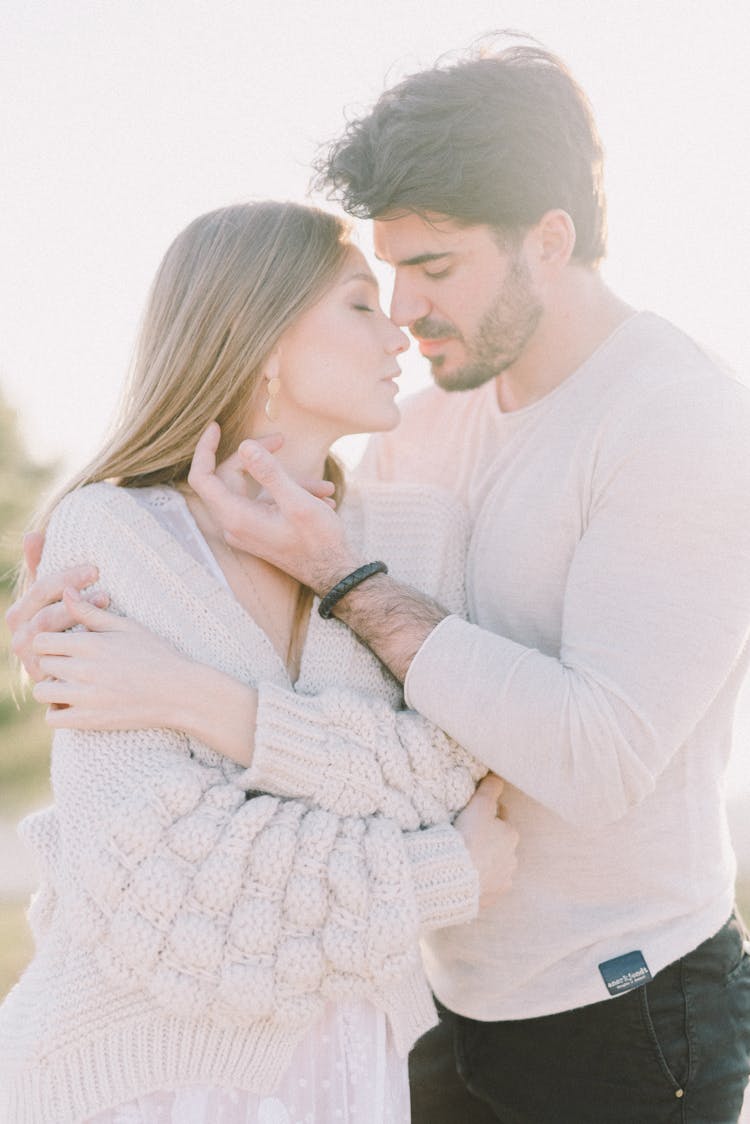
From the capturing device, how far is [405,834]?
5.96ft

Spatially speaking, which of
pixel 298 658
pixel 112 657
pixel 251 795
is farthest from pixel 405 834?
pixel 112 657

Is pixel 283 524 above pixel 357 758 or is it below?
above

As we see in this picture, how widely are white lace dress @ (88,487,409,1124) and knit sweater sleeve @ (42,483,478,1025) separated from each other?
0.11m

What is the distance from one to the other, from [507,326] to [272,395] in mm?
614

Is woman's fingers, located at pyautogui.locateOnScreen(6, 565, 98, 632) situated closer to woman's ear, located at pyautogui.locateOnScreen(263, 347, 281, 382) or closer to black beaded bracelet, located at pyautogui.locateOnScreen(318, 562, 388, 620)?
black beaded bracelet, located at pyautogui.locateOnScreen(318, 562, 388, 620)

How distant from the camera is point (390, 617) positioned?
6.31 ft

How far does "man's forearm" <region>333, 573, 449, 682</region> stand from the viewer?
189 cm

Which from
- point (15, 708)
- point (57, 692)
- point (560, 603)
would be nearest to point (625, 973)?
point (560, 603)

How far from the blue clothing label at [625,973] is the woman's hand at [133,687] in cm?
75

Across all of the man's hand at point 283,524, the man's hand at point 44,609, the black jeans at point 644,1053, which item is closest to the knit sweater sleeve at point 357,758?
the man's hand at point 283,524

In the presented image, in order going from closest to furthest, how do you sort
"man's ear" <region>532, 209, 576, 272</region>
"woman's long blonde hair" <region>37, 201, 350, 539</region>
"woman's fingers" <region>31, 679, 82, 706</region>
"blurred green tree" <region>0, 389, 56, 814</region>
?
1. "woman's fingers" <region>31, 679, 82, 706</region>
2. "woman's long blonde hair" <region>37, 201, 350, 539</region>
3. "man's ear" <region>532, 209, 576, 272</region>
4. "blurred green tree" <region>0, 389, 56, 814</region>

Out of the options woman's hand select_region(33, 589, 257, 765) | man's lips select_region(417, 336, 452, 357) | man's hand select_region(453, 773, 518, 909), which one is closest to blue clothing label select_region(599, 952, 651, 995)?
man's hand select_region(453, 773, 518, 909)

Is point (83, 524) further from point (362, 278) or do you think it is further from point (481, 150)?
point (481, 150)

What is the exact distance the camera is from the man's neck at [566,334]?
2338 millimetres
